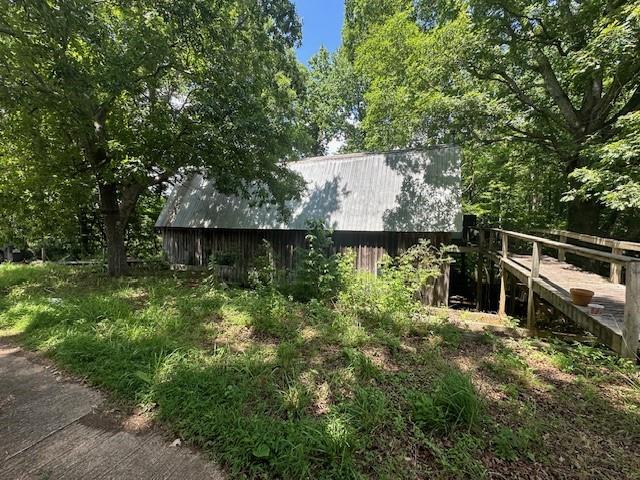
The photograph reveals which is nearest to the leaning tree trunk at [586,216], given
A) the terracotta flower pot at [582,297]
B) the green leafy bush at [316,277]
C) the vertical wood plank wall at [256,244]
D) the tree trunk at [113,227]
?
the vertical wood plank wall at [256,244]

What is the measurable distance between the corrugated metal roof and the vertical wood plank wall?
310 mm

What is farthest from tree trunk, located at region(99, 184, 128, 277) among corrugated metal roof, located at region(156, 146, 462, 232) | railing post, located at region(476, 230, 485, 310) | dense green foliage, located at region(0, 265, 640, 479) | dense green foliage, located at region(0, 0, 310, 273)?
railing post, located at region(476, 230, 485, 310)

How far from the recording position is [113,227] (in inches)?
348

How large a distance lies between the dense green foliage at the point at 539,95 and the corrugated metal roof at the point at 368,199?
6.44 feet

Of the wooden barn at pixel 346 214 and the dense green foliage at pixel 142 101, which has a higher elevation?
the dense green foliage at pixel 142 101

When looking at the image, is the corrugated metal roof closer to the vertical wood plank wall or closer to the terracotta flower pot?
the vertical wood plank wall

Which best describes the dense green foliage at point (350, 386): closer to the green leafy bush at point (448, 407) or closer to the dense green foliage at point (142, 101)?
the green leafy bush at point (448, 407)

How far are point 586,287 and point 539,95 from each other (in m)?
8.05

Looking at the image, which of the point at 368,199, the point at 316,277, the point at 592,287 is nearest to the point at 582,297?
the point at 592,287

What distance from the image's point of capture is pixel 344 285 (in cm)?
624

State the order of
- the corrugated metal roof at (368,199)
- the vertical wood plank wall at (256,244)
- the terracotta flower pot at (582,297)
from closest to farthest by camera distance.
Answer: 1. the terracotta flower pot at (582,297)
2. the corrugated metal roof at (368,199)
3. the vertical wood plank wall at (256,244)

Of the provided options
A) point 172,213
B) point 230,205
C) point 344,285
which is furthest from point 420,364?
point 172,213

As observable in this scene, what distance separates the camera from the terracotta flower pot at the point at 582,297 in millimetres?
4035

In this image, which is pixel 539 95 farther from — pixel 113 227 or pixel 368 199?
pixel 113 227
